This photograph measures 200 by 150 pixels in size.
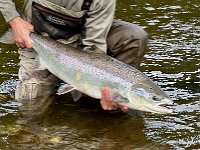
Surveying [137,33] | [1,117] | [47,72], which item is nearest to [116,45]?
[137,33]

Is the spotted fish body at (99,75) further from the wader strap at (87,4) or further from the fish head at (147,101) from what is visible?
the wader strap at (87,4)

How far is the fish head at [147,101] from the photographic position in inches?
122

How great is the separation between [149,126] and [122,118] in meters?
0.25

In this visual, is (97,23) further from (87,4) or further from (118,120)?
(118,120)

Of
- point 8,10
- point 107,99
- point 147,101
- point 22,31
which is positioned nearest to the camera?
point 147,101

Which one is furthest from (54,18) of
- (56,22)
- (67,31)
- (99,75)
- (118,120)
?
(118,120)

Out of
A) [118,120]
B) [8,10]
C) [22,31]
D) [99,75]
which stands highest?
[8,10]

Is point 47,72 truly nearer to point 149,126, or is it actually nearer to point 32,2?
point 32,2

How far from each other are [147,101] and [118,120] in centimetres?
71

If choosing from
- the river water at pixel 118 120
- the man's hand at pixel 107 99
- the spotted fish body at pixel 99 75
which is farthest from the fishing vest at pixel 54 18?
the man's hand at pixel 107 99

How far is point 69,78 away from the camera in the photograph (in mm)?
3523

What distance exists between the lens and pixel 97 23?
382 centimetres

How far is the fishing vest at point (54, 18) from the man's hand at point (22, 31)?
0.36 feet

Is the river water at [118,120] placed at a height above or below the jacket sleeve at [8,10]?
below
